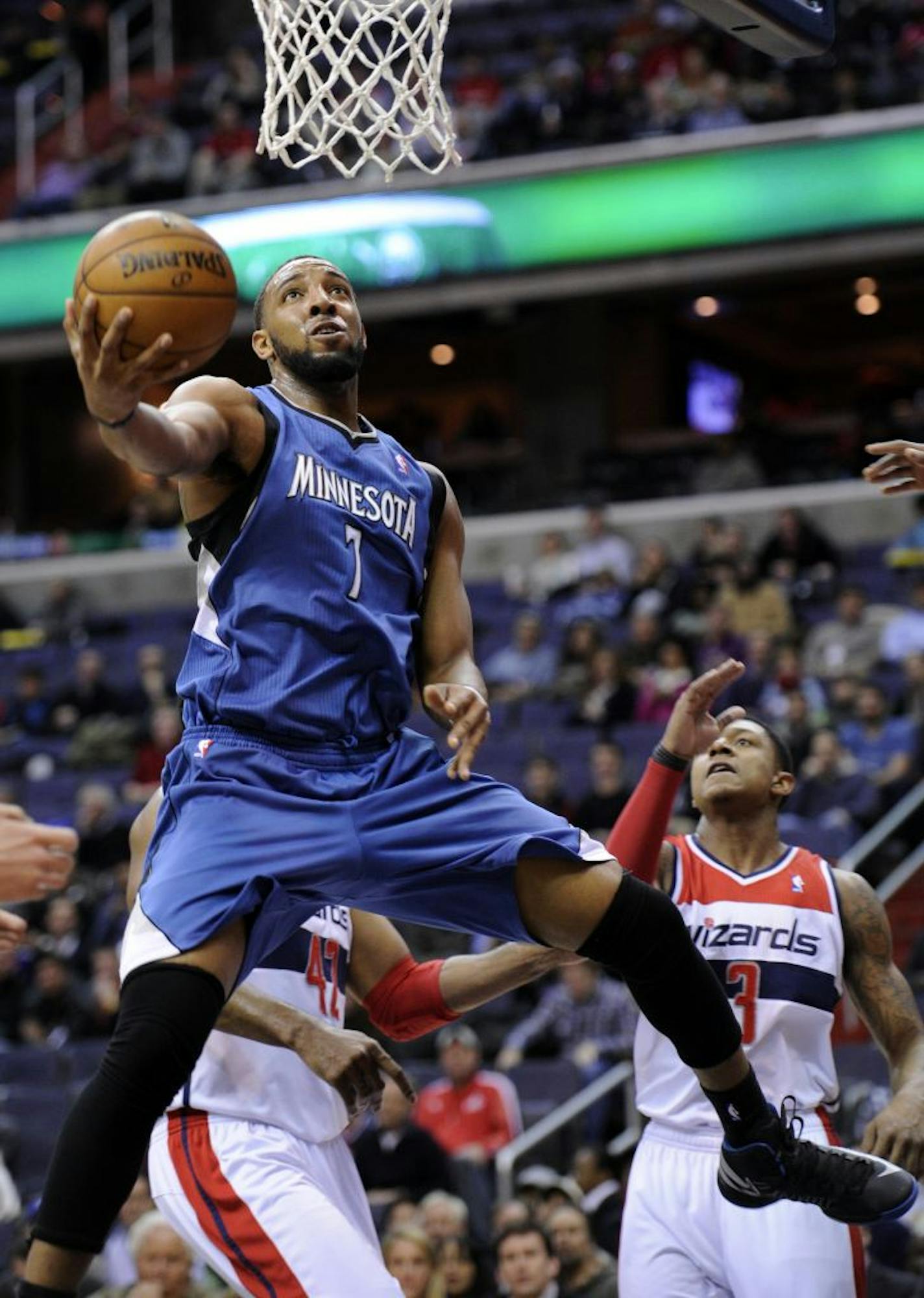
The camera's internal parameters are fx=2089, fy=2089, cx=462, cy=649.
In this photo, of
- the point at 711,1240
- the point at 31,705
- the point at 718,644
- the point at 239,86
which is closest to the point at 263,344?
the point at 711,1240

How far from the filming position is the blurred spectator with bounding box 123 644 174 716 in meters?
16.2

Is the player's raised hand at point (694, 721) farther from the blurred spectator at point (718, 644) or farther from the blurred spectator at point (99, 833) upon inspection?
the blurred spectator at point (718, 644)

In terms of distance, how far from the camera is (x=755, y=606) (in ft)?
49.4

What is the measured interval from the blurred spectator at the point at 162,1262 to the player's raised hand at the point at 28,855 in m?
3.49

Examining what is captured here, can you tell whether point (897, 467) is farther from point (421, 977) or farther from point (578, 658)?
point (578, 658)

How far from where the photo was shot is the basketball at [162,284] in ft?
13.1

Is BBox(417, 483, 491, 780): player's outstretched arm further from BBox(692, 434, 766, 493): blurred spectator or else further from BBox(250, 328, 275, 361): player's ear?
BBox(692, 434, 766, 493): blurred spectator

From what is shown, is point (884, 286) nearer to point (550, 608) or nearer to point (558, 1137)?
point (550, 608)

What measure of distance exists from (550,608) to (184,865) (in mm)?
12483

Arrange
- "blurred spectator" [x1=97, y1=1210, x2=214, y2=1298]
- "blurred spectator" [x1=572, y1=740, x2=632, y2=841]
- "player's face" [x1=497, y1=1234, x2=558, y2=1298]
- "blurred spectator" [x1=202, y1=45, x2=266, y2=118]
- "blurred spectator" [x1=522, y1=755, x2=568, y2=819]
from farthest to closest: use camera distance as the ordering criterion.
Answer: "blurred spectator" [x1=202, y1=45, x2=266, y2=118] < "blurred spectator" [x1=522, y1=755, x2=568, y2=819] < "blurred spectator" [x1=572, y1=740, x2=632, y2=841] < "player's face" [x1=497, y1=1234, x2=558, y2=1298] < "blurred spectator" [x1=97, y1=1210, x2=214, y2=1298]

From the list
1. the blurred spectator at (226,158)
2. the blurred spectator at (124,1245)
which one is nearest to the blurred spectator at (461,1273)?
the blurred spectator at (124,1245)

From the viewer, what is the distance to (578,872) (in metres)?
4.34

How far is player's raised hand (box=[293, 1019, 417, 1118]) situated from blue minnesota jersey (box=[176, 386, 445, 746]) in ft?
3.27

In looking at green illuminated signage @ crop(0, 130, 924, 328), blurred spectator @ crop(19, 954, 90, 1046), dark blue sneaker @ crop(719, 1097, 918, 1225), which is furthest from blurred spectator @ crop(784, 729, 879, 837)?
green illuminated signage @ crop(0, 130, 924, 328)
